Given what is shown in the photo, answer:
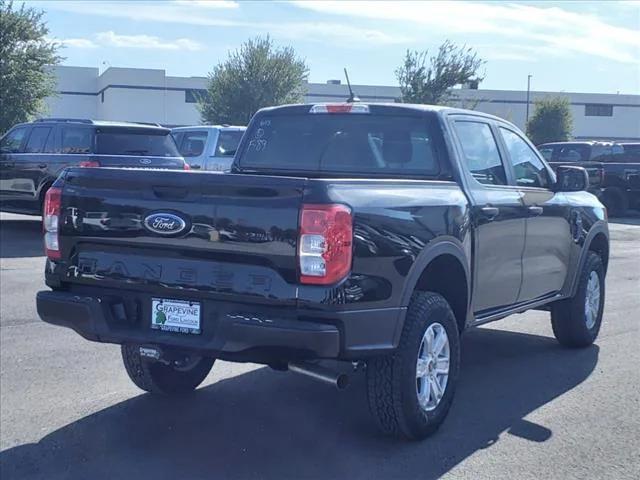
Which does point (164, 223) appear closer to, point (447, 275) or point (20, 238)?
point (447, 275)

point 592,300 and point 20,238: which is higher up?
point 592,300

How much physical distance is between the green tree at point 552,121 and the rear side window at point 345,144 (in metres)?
41.5

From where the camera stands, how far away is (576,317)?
7.50 m

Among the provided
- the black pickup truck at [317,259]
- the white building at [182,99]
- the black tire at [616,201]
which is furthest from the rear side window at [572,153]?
the white building at [182,99]

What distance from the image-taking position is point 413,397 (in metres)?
4.99

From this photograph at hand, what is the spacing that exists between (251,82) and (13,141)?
78.7 ft

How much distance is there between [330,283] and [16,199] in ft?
39.8

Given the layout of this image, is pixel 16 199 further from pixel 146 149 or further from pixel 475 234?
pixel 475 234

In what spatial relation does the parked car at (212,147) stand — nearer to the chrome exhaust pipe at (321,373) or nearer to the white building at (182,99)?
the chrome exhaust pipe at (321,373)

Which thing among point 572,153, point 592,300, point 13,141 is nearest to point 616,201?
point 572,153

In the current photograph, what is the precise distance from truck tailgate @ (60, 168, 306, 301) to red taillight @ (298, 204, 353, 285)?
0.20ft

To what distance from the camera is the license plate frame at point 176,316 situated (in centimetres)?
475

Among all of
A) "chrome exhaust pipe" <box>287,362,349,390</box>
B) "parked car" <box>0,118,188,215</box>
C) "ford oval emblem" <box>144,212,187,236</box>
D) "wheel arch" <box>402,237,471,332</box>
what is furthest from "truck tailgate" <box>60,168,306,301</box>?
"parked car" <box>0,118,188,215</box>

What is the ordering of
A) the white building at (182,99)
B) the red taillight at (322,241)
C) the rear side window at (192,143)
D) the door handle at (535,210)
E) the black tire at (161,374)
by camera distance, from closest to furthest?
the red taillight at (322,241)
the black tire at (161,374)
the door handle at (535,210)
the rear side window at (192,143)
the white building at (182,99)
